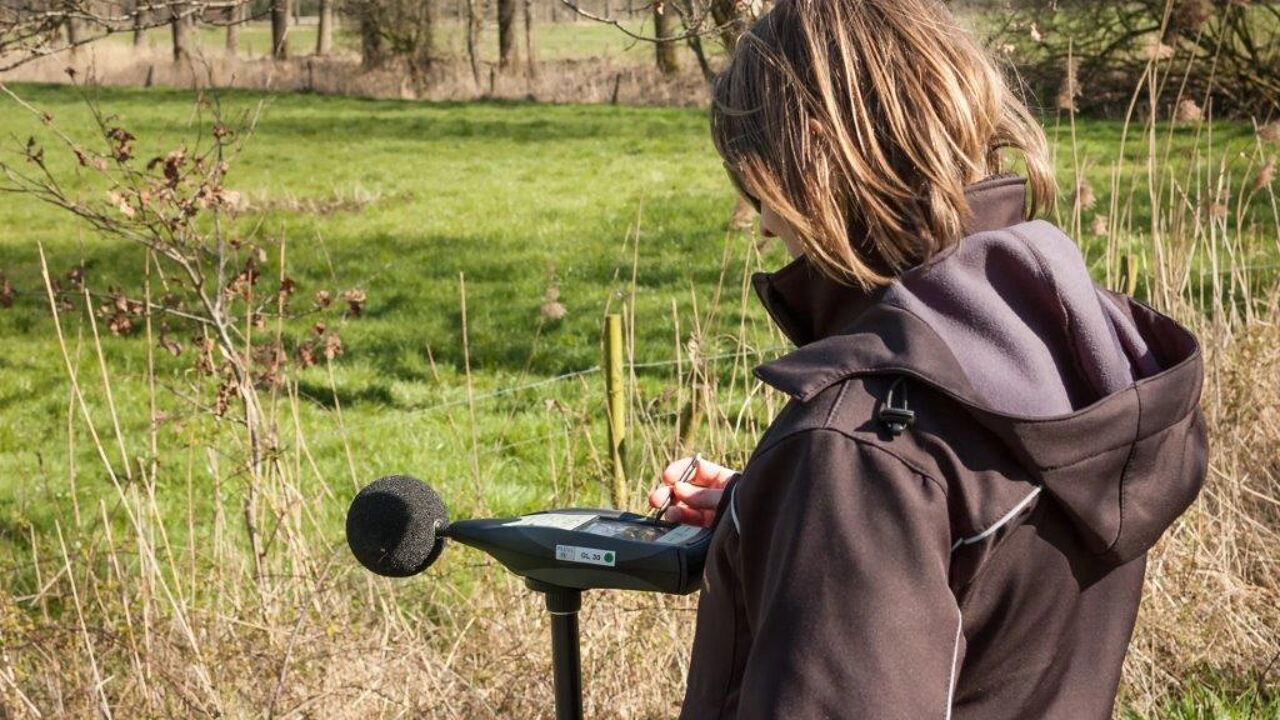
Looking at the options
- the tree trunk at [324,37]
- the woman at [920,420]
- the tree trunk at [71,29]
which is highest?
the tree trunk at [71,29]

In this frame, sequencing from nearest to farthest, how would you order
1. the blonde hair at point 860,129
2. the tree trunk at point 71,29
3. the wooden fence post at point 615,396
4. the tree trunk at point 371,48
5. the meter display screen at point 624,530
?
the blonde hair at point 860,129
the meter display screen at point 624,530
the tree trunk at point 71,29
the wooden fence post at point 615,396
the tree trunk at point 371,48

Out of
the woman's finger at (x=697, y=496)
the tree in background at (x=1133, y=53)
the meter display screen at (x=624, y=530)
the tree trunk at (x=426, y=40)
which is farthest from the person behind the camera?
the tree trunk at (x=426, y=40)

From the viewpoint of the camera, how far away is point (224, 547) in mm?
3365

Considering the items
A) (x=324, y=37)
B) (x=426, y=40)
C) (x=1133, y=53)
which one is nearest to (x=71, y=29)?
(x=1133, y=53)

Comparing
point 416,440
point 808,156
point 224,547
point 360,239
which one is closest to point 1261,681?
point 808,156

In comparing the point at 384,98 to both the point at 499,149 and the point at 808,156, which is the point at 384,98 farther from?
the point at 808,156

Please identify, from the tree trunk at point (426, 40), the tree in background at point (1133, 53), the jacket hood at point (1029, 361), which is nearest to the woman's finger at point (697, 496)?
the jacket hood at point (1029, 361)

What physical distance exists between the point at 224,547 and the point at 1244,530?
2350 mm

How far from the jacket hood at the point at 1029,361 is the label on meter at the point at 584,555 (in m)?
0.27

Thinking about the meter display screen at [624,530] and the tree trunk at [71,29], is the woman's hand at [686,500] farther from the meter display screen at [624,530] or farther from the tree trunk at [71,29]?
the tree trunk at [71,29]

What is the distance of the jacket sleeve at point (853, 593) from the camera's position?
3.56ft

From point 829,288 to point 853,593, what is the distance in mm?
331

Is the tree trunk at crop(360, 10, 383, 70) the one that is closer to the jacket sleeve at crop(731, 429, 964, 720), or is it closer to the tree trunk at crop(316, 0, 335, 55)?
the tree trunk at crop(316, 0, 335, 55)

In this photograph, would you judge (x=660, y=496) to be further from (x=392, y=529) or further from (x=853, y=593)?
(x=853, y=593)
